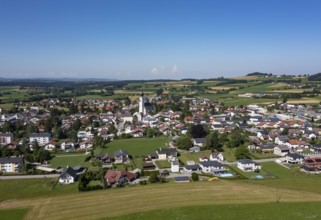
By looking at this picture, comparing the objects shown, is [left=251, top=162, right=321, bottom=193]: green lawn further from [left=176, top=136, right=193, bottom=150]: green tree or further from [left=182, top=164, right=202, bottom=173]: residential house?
[left=176, top=136, right=193, bottom=150]: green tree

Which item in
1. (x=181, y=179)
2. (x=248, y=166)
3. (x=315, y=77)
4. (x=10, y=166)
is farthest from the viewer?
(x=315, y=77)

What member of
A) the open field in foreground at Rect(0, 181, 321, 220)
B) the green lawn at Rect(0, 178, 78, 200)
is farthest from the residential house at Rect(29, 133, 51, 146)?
the open field in foreground at Rect(0, 181, 321, 220)

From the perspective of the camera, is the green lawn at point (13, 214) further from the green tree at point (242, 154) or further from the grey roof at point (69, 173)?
the green tree at point (242, 154)

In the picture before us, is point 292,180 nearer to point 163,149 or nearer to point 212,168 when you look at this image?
point 212,168

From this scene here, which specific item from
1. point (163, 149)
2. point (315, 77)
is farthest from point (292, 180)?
point (315, 77)

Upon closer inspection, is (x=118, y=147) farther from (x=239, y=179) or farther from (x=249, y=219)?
(x=249, y=219)

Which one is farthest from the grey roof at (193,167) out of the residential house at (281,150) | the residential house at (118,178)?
the residential house at (281,150)

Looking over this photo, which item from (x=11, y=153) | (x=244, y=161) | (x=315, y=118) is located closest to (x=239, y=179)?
(x=244, y=161)
